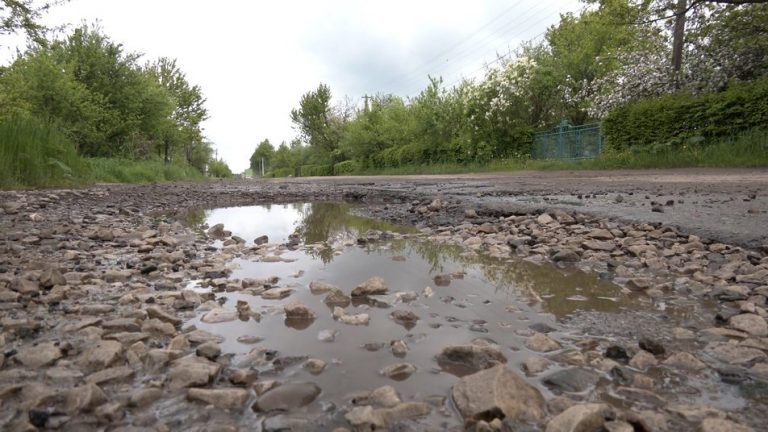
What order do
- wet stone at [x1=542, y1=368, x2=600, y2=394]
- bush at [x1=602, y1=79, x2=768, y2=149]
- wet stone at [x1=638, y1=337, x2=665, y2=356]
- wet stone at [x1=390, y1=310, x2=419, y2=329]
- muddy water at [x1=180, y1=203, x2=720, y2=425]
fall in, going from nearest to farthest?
wet stone at [x1=542, y1=368, x2=600, y2=394]
muddy water at [x1=180, y1=203, x2=720, y2=425]
wet stone at [x1=638, y1=337, x2=665, y2=356]
wet stone at [x1=390, y1=310, x2=419, y2=329]
bush at [x1=602, y1=79, x2=768, y2=149]

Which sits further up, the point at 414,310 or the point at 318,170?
the point at 318,170

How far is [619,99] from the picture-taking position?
17.2 meters

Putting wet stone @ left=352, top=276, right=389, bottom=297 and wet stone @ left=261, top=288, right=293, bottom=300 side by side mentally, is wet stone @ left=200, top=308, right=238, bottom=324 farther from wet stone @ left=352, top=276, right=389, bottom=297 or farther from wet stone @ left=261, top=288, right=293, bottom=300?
wet stone @ left=352, top=276, right=389, bottom=297

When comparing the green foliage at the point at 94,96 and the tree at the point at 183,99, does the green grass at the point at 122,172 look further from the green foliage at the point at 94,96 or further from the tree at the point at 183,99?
the tree at the point at 183,99

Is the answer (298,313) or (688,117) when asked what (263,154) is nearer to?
(688,117)

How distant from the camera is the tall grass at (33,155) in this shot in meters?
7.85

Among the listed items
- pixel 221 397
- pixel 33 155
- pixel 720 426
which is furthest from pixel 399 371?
pixel 33 155

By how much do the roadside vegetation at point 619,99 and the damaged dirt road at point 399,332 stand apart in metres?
10.6

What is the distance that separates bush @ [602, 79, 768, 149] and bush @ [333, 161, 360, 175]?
80.2 ft

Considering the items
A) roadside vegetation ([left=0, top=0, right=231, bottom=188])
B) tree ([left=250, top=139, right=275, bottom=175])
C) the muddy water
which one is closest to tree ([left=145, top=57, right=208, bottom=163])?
roadside vegetation ([left=0, top=0, right=231, bottom=188])

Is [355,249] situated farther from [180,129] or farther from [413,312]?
[180,129]

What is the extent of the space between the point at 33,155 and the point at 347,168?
1262 inches

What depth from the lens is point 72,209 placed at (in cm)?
598

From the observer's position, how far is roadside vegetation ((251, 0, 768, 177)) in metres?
12.3
